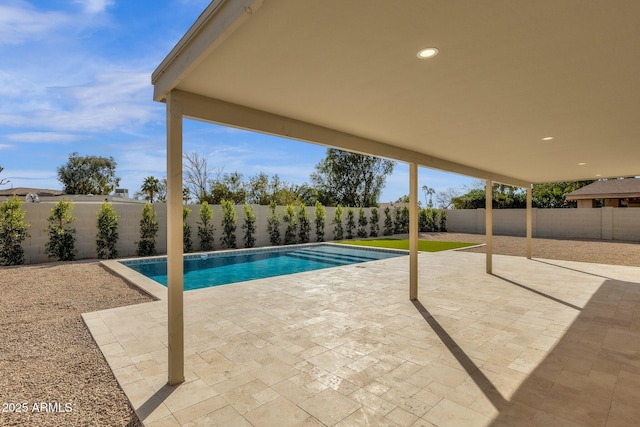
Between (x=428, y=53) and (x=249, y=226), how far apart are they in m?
12.0

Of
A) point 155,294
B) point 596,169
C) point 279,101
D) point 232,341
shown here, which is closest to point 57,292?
point 155,294

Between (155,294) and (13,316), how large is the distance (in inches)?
71.7

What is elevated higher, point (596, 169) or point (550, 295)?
point (596, 169)

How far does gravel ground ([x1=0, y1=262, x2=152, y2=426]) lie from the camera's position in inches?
94.3

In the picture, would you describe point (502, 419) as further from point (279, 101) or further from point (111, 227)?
point (111, 227)

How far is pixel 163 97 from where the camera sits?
2854 mm

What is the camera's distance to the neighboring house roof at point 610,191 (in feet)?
60.3

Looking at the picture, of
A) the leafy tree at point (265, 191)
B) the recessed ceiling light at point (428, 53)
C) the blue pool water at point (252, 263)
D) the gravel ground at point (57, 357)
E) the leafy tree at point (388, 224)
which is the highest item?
the leafy tree at point (265, 191)

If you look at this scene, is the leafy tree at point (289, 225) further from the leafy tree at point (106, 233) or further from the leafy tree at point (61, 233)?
the leafy tree at point (61, 233)

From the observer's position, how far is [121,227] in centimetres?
1047

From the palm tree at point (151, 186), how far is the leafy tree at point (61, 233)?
18.3 meters

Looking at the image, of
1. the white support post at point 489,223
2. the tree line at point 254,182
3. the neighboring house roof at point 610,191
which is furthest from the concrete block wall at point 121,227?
the neighboring house roof at point 610,191

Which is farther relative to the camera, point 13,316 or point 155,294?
point 155,294

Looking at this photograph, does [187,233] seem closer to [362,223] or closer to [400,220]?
[362,223]
